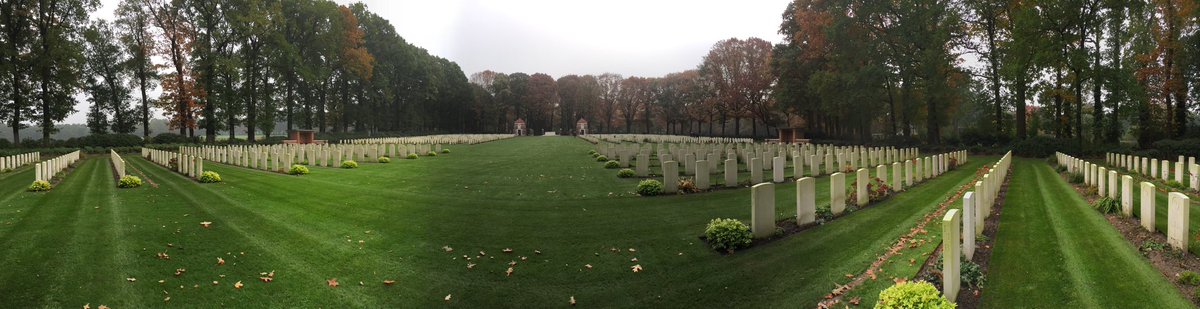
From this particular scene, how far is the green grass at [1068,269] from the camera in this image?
3951 millimetres

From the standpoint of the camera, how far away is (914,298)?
348cm

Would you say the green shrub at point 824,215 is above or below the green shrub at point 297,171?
below

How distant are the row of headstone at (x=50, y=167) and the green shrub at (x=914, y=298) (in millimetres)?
16308

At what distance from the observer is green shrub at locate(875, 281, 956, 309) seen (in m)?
3.42

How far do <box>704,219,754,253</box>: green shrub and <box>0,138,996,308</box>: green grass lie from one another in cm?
16

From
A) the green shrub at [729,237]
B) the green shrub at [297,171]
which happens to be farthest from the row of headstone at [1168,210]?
the green shrub at [297,171]

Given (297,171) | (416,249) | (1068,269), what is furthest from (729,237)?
(297,171)

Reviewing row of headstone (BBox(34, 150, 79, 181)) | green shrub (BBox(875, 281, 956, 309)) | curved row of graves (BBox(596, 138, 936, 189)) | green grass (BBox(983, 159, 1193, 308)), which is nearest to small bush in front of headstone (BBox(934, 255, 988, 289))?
green grass (BBox(983, 159, 1193, 308))

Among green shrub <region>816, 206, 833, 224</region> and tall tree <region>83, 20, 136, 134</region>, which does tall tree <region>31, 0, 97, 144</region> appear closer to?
tall tree <region>83, 20, 136, 134</region>

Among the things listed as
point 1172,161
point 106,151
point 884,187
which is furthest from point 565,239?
point 106,151

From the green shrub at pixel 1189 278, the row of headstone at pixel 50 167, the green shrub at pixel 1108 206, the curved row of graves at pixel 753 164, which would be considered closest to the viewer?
the green shrub at pixel 1189 278

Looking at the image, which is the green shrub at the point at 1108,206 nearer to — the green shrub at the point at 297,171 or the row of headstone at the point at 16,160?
the green shrub at the point at 297,171

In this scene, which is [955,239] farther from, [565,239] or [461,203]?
[461,203]

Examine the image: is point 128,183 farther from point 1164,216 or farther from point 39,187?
point 1164,216
